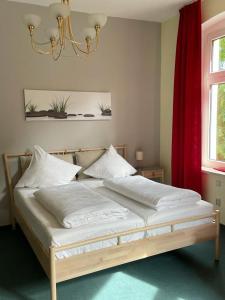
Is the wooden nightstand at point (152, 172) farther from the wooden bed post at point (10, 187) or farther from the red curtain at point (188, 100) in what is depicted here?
the wooden bed post at point (10, 187)

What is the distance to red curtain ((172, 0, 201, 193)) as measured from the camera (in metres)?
3.79

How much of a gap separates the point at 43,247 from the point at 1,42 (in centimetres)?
269

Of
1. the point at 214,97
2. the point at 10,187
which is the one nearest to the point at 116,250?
the point at 10,187

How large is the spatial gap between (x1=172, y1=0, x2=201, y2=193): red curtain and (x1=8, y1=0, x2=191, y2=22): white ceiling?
0.23 m

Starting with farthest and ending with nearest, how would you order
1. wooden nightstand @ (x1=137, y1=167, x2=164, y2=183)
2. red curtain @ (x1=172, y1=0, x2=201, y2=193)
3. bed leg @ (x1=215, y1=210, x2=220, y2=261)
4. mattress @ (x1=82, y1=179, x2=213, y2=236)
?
wooden nightstand @ (x1=137, y1=167, x2=164, y2=183) → red curtain @ (x1=172, y1=0, x2=201, y2=193) → bed leg @ (x1=215, y1=210, x2=220, y2=261) → mattress @ (x1=82, y1=179, x2=213, y2=236)

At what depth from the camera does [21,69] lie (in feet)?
12.4

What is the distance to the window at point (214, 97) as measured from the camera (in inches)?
149

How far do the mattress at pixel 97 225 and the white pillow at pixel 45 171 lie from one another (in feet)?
1.27

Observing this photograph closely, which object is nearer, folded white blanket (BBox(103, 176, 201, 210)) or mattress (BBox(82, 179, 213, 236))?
mattress (BBox(82, 179, 213, 236))

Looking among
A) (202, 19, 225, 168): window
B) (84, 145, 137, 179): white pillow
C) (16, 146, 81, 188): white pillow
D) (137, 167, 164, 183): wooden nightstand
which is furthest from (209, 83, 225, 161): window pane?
(16, 146, 81, 188): white pillow

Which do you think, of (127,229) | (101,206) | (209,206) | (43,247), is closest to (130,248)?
(127,229)

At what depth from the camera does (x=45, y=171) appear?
141 inches

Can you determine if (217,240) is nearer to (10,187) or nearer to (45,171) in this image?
(45,171)

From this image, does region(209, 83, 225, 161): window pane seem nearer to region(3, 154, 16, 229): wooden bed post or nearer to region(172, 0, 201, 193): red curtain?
region(172, 0, 201, 193): red curtain
